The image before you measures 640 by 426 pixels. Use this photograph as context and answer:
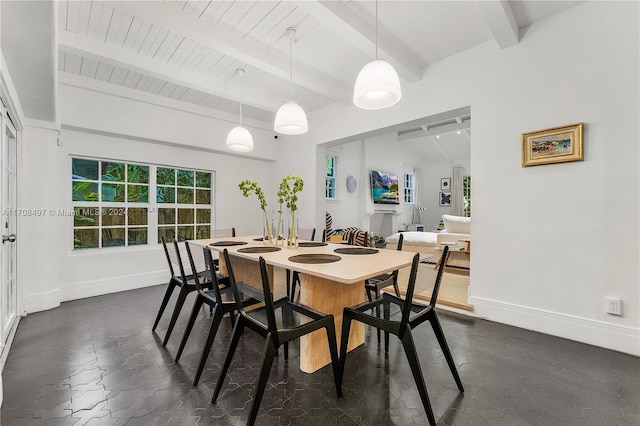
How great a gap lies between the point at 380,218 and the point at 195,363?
21.9 ft

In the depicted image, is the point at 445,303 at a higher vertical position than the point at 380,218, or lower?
lower

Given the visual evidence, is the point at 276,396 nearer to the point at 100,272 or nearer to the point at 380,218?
the point at 100,272

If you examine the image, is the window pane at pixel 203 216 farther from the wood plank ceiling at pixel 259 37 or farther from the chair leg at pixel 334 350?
the chair leg at pixel 334 350

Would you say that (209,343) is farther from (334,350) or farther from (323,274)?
(323,274)

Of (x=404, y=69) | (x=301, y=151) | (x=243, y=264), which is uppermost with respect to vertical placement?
(x=404, y=69)

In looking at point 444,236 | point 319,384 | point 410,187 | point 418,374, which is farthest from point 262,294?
point 410,187

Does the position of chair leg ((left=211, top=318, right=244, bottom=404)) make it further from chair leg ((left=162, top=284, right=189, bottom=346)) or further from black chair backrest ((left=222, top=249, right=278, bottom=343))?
chair leg ((left=162, top=284, right=189, bottom=346))

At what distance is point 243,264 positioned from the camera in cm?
172

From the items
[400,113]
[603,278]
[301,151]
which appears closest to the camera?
[603,278]

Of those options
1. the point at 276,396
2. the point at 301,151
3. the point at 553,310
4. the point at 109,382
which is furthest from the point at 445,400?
the point at 301,151

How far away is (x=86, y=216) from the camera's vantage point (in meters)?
3.80

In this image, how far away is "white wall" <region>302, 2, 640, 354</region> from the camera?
2.27 metres

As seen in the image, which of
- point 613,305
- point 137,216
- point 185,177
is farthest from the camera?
point 185,177

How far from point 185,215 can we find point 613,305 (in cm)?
510
